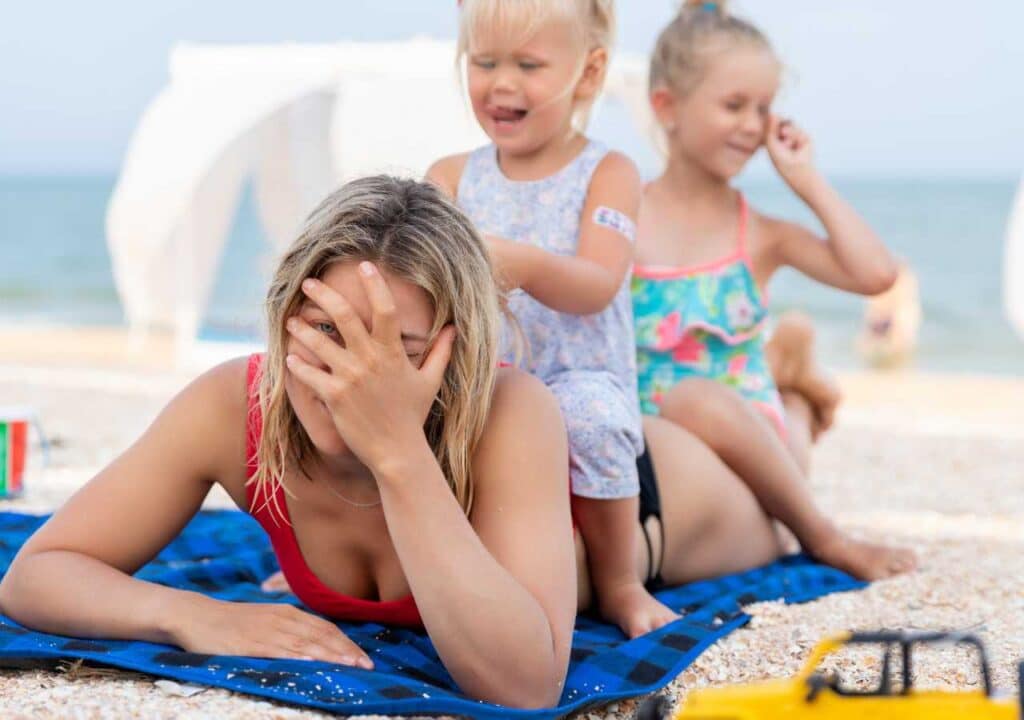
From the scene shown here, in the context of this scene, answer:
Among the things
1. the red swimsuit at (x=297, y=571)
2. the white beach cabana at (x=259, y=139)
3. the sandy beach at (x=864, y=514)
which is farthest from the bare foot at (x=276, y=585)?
the white beach cabana at (x=259, y=139)

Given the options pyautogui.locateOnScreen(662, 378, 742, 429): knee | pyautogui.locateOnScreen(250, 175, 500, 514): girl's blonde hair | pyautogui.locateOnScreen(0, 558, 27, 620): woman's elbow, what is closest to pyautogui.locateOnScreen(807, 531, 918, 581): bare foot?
pyautogui.locateOnScreen(662, 378, 742, 429): knee

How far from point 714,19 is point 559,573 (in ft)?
8.25

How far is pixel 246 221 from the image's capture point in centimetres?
4153

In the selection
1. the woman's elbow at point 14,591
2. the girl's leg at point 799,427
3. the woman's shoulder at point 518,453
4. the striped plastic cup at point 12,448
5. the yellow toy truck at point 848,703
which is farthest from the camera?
the striped plastic cup at point 12,448

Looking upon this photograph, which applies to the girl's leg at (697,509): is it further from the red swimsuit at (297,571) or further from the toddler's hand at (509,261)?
the red swimsuit at (297,571)

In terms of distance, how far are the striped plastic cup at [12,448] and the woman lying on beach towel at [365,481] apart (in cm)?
233

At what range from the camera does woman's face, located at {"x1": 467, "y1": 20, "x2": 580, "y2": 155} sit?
3.31 metres

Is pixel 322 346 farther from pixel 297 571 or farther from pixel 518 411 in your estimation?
pixel 297 571

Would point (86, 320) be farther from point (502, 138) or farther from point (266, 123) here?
point (502, 138)

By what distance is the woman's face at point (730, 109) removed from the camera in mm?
4098

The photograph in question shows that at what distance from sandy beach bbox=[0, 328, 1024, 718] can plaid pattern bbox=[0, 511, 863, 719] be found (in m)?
0.04

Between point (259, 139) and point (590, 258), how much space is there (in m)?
8.77

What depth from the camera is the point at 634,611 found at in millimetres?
2957

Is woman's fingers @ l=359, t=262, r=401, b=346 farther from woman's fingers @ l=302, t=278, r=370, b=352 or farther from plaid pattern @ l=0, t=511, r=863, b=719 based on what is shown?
plaid pattern @ l=0, t=511, r=863, b=719
